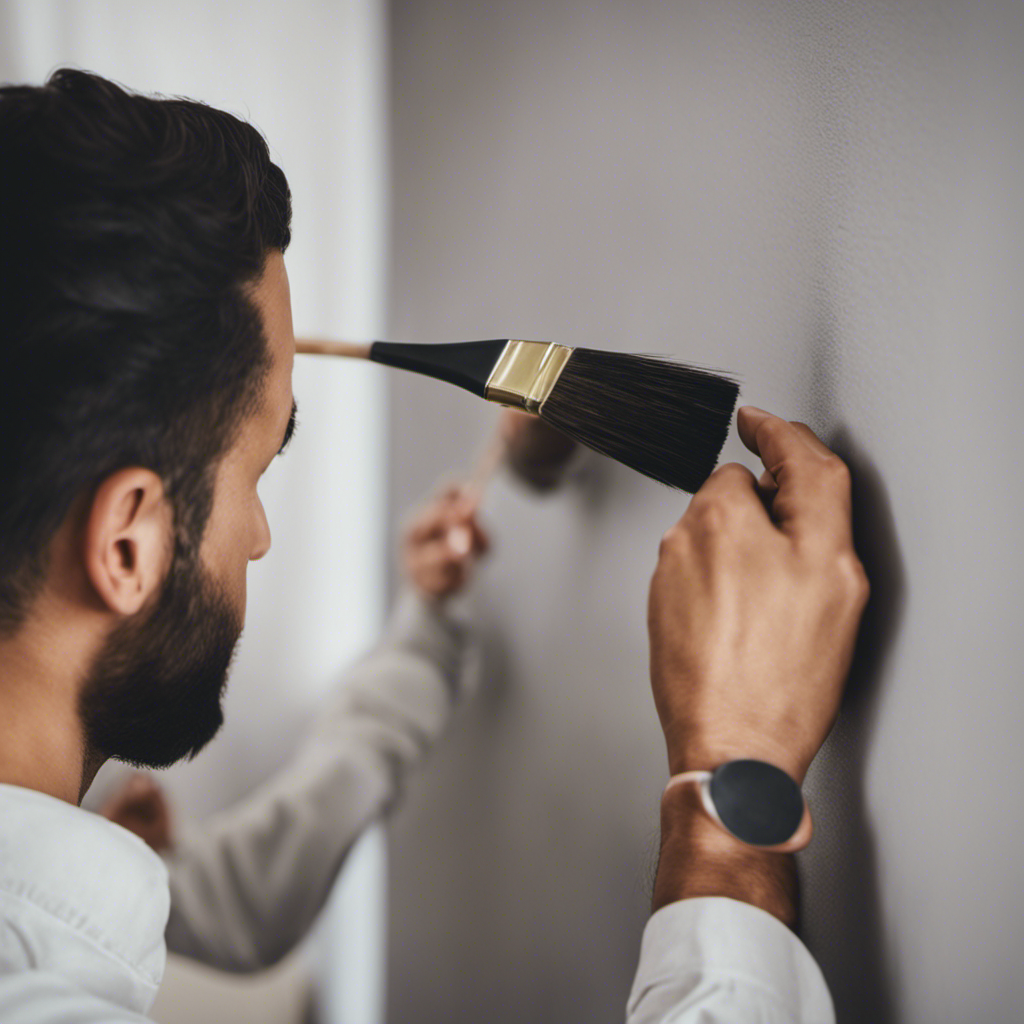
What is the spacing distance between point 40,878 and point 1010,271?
57 cm

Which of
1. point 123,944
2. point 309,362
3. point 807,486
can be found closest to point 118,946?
point 123,944

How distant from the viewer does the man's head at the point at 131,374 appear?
1.57ft

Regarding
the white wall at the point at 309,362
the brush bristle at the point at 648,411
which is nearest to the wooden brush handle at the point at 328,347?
the brush bristle at the point at 648,411

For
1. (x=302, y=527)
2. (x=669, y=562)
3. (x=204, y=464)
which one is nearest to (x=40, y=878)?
(x=204, y=464)

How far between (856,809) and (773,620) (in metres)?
0.12

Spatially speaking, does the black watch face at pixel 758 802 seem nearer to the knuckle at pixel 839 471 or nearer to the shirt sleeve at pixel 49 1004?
the knuckle at pixel 839 471

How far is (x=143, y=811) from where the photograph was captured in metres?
1.15

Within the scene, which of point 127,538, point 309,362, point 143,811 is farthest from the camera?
point 309,362

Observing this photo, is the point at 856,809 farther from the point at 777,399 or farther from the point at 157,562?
the point at 157,562

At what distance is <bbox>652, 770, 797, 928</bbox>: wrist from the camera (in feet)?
1.53

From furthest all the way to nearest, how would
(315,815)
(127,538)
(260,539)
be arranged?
(315,815) < (260,539) < (127,538)

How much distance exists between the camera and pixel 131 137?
19.6 inches

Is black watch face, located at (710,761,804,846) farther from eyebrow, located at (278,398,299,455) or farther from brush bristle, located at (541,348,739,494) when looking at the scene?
eyebrow, located at (278,398,299,455)

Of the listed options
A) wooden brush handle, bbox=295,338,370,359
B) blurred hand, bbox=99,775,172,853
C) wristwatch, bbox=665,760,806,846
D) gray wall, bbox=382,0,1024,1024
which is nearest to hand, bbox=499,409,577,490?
gray wall, bbox=382,0,1024,1024
